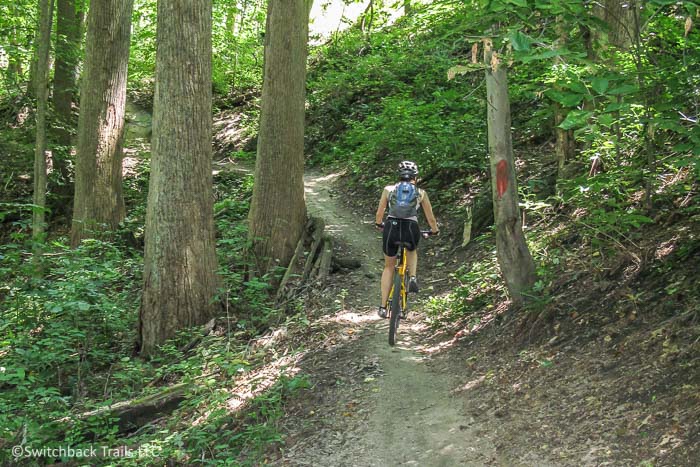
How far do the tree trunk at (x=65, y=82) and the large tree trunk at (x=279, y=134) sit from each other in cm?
773

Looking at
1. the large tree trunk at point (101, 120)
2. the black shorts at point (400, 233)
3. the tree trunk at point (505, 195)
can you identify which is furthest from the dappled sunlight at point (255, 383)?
the large tree trunk at point (101, 120)

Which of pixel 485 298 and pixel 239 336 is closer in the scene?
pixel 485 298

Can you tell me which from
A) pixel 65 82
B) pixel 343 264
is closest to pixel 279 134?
pixel 343 264

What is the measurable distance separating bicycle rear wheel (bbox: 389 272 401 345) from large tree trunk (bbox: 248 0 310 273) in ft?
11.4

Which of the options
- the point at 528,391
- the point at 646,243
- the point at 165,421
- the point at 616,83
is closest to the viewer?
the point at 616,83

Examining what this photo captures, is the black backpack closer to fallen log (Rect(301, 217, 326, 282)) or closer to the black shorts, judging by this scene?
the black shorts

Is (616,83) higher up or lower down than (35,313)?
higher up

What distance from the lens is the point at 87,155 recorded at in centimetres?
1318

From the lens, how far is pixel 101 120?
1324cm

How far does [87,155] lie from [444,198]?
7567mm

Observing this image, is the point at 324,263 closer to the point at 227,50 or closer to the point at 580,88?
the point at 580,88

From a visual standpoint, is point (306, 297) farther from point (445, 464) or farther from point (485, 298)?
point (445, 464)

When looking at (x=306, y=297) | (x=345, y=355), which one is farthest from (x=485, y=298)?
(x=306, y=297)

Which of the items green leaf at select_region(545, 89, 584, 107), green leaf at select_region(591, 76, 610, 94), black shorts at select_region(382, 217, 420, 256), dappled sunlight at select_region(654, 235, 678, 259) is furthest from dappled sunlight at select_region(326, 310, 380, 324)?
green leaf at select_region(591, 76, 610, 94)
